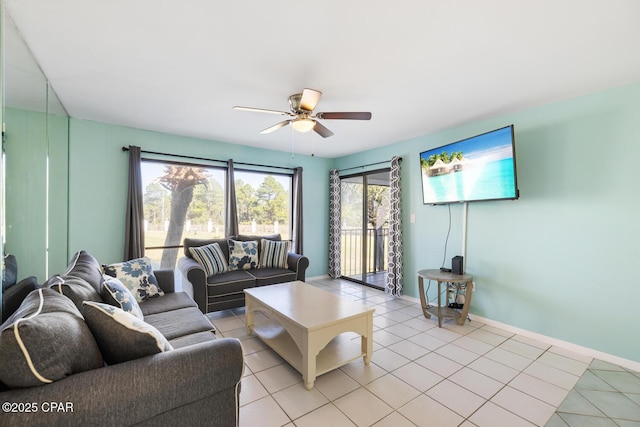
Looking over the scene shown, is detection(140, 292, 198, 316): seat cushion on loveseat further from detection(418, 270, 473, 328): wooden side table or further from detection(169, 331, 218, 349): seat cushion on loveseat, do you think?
detection(418, 270, 473, 328): wooden side table

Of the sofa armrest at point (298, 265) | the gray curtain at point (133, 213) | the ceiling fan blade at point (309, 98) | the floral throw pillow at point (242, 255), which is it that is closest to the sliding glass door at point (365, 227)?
the sofa armrest at point (298, 265)

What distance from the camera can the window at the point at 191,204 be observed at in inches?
151

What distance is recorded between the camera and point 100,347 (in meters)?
1.18

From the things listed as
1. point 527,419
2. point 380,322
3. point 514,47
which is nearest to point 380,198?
point 380,322

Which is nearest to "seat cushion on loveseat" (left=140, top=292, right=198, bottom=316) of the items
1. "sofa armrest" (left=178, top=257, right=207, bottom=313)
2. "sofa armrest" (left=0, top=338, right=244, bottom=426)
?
"sofa armrest" (left=178, top=257, right=207, bottom=313)

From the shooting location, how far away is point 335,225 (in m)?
5.24

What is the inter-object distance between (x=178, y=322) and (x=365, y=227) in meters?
3.51

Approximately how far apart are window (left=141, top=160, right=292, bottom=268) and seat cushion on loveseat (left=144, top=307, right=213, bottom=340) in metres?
1.96

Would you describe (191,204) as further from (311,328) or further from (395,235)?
(395,235)

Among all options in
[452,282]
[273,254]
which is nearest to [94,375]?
[273,254]

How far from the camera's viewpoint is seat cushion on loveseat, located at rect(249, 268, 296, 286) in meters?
3.57

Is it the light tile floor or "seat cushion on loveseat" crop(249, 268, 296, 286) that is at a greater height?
"seat cushion on loveseat" crop(249, 268, 296, 286)

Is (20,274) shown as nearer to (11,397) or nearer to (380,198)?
(11,397)

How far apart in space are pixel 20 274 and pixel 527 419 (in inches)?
133
